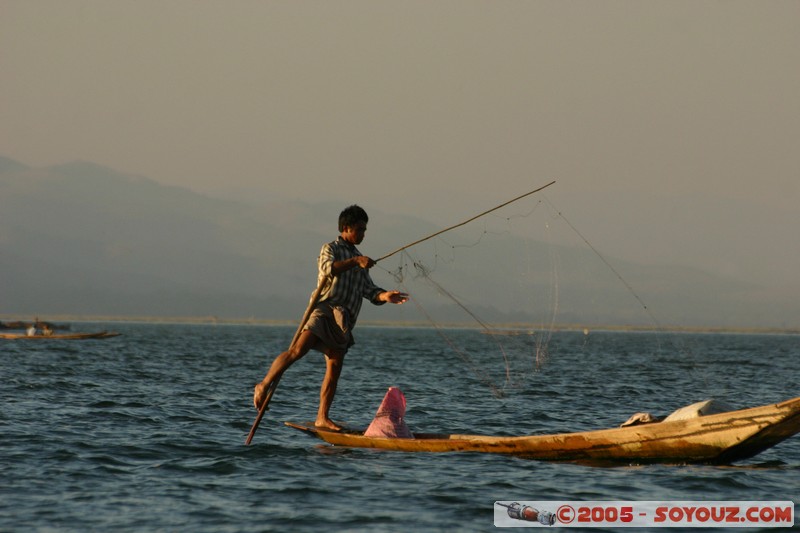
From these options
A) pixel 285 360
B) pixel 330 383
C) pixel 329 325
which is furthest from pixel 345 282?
pixel 330 383

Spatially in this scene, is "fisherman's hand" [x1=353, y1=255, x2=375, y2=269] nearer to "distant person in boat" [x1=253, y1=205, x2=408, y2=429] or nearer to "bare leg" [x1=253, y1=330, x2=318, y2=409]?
"distant person in boat" [x1=253, y1=205, x2=408, y2=429]

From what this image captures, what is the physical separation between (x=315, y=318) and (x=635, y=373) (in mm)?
26904

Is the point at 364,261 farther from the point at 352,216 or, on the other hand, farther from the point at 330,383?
the point at 330,383

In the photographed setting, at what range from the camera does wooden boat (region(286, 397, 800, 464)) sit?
1104cm

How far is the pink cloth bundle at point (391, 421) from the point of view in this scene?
13211 mm

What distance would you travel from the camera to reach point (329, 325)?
12648 mm

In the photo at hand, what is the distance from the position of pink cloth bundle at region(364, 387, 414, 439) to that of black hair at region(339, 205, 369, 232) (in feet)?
7.20

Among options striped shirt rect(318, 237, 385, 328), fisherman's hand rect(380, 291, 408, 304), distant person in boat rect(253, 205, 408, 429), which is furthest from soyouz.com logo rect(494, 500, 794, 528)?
striped shirt rect(318, 237, 385, 328)

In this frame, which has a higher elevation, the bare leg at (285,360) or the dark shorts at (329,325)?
the dark shorts at (329,325)

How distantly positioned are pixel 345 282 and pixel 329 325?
1.83 feet

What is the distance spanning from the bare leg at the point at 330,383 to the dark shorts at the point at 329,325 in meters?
0.13

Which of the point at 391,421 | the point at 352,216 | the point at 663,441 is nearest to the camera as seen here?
the point at 663,441

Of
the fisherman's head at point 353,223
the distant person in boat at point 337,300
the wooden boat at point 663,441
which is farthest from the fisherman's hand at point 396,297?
the wooden boat at point 663,441

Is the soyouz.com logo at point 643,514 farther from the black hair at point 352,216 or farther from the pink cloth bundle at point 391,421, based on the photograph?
the black hair at point 352,216
